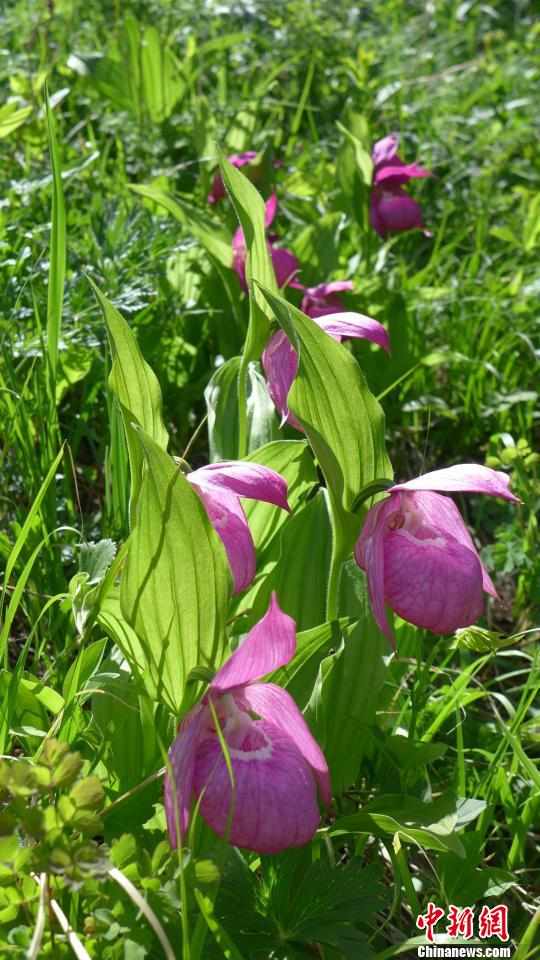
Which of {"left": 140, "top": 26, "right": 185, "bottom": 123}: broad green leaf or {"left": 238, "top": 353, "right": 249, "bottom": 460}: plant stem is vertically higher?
{"left": 140, "top": 26, "right": 185, "bottom": 123}: broad green leaf

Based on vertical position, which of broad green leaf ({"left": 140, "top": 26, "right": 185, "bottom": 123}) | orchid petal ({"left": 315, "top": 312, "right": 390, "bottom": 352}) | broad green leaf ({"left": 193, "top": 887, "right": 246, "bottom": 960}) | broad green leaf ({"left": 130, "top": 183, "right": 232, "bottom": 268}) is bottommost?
broad green leaf ({"left": 193, "top": 887, "right": 246, "bottom": 960})

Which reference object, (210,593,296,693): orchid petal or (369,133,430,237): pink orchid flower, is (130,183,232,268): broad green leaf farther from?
(210,593,296,693): orchid petal

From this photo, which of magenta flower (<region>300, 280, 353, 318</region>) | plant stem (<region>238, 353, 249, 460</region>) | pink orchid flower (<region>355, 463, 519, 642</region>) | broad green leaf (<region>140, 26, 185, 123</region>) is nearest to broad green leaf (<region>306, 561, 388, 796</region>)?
pink orchid flower (<region>355, 463, 519, 642</region>)

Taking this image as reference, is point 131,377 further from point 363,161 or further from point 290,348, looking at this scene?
point 363,161

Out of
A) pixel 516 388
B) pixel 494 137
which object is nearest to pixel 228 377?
pixel 516 388

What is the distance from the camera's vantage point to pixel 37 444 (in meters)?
1.90

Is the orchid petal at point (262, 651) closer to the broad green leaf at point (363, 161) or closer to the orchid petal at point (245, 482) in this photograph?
the orchid petal at point (245, 482)

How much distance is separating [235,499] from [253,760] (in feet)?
0.95

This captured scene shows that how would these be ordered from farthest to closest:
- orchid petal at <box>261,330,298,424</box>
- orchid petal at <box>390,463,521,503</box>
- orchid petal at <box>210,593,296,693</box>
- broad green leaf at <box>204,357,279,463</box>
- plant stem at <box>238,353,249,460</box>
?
broad green leaf at <box>204,357,279,463</box> → plant stem at <box>238,353,249,460</box> → orchid petal at <box>261,330,298,424</box> → orchid petal at <box>390,463,521,503</box> → orchid petal at <box>210,593,296,693</box>

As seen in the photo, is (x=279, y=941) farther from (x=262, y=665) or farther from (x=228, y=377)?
(x=228, y=377)

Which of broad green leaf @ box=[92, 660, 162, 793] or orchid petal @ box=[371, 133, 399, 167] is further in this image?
orchid petal @ box=[371, 133, 399, 167]

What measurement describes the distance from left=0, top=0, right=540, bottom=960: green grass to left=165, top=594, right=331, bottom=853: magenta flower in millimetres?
59

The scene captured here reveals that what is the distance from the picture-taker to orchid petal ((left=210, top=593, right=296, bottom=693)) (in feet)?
2.95

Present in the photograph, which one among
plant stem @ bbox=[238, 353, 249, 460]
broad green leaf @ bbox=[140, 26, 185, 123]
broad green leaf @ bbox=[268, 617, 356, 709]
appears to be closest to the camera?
broad green leaf @ bbox=[268, 617, 356, 709]
